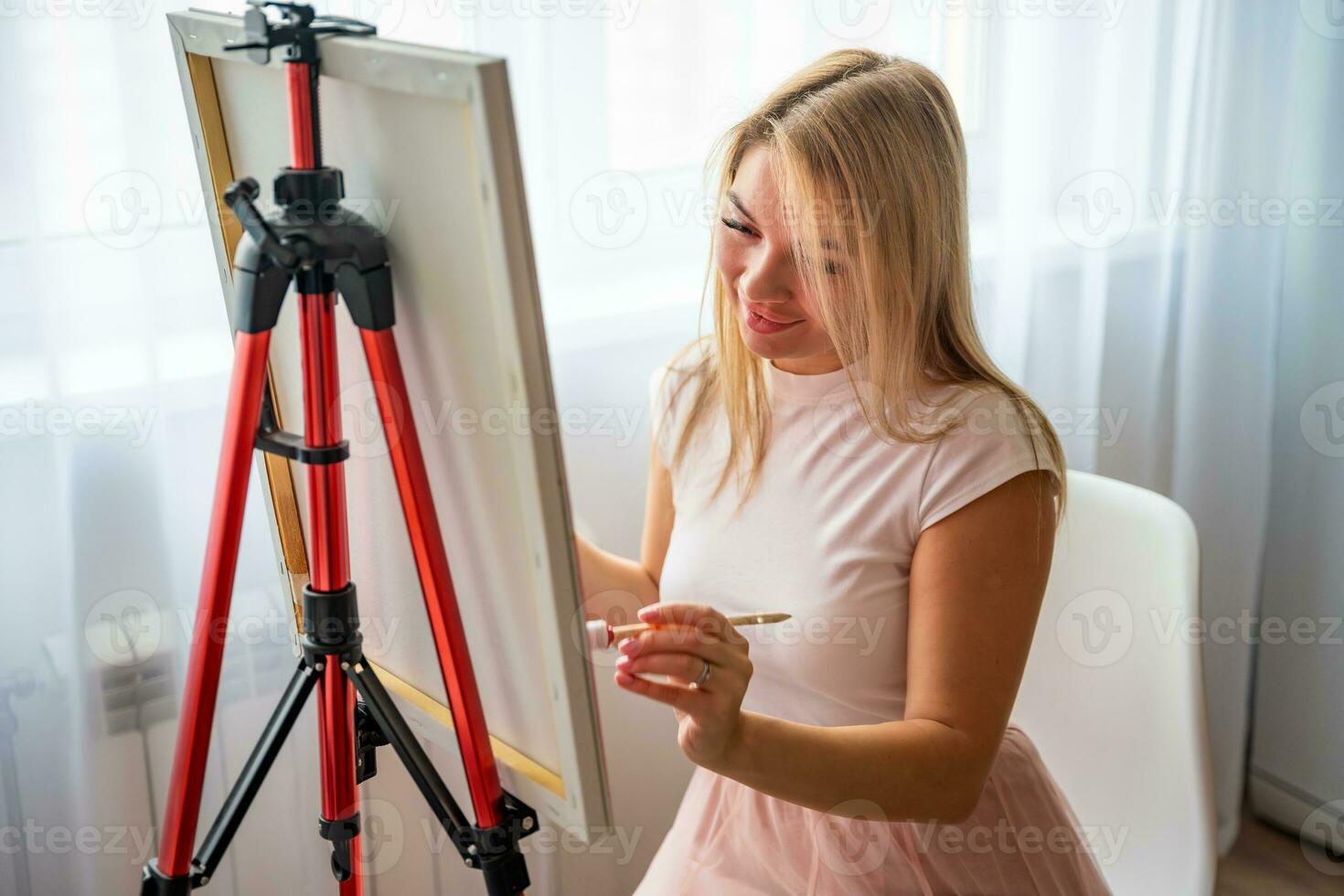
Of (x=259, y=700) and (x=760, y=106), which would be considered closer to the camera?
(x=760, y=106)

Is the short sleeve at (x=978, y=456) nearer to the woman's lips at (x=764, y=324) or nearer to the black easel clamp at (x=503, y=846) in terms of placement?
the woman's lips at (x=764, y=324)

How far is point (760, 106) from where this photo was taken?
A: 4.00 ft

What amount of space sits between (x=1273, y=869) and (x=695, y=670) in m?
1.82

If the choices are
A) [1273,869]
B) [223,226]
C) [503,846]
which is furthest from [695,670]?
[1273,869]

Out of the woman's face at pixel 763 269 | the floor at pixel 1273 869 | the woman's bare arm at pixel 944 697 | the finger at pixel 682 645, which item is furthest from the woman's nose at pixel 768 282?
the floor at pixel 1273 869

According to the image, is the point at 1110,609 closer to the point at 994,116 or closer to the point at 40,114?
the point at 994,116

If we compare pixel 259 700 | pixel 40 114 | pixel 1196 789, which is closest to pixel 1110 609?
pixel 1196 789

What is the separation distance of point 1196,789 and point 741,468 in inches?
23.7

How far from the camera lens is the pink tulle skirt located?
121cm

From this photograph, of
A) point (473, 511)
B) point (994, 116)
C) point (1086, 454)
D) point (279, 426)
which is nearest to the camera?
point (473, 511)

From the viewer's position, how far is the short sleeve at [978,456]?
1.17 meters

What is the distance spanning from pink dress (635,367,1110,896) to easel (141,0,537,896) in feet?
1.27

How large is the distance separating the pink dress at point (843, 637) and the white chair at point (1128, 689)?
0.16 m

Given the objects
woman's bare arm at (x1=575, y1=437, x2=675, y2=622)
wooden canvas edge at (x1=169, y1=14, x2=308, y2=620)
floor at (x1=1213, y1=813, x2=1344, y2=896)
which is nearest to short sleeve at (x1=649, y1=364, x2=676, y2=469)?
woman's bare arm at (x1=575, y1=437, x2=675, y2=622)
